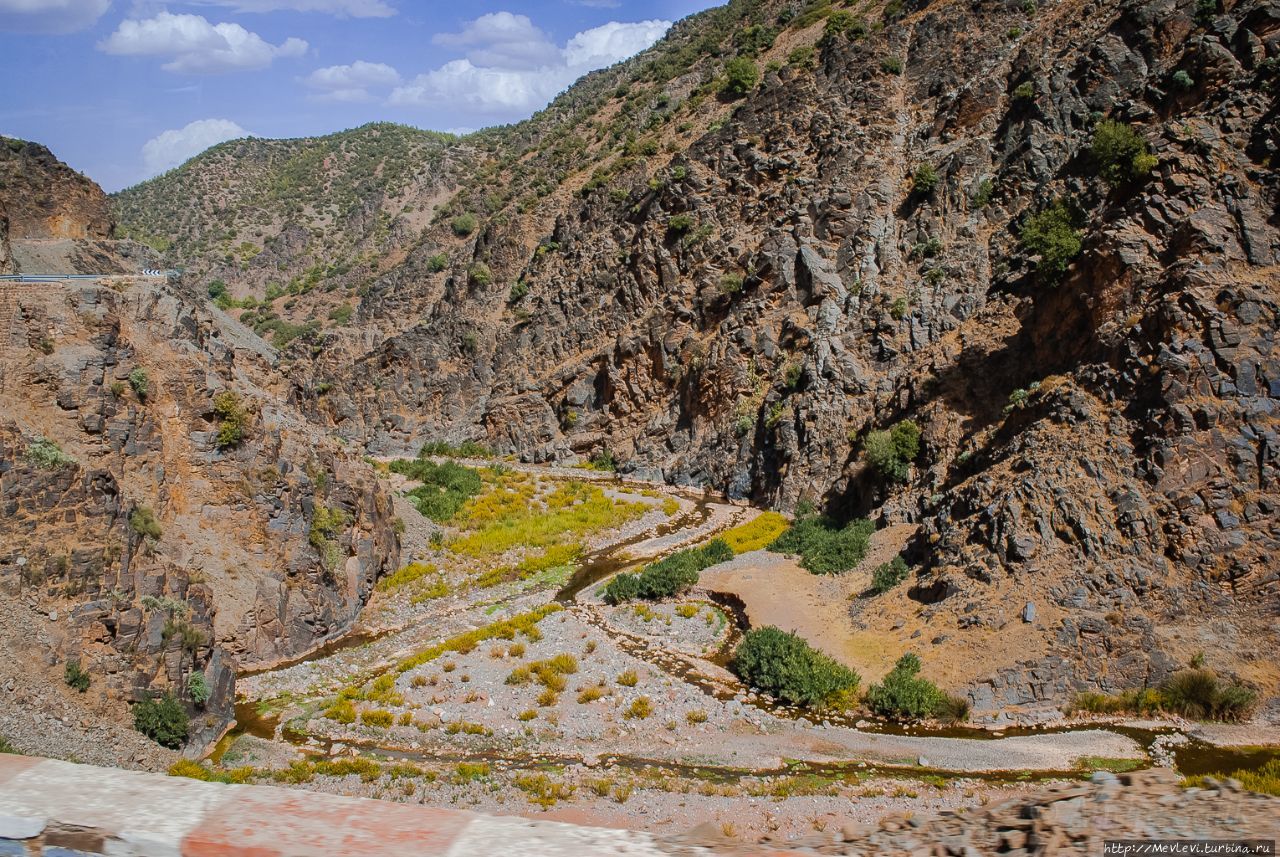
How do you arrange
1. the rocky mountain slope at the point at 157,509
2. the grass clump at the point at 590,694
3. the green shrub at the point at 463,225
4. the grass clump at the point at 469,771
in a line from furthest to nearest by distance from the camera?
the green shrub at the point at 463,225 < the grass clump at the point at 590,694 < the grass clump at the point at 469,771 < the rocky mountain slope at the point at 157,509

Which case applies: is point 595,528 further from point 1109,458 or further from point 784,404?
point 1109,458

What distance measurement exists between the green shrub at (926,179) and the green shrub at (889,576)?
81.1ft

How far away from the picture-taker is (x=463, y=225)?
3137 inches

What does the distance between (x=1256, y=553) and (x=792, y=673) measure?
11.6m

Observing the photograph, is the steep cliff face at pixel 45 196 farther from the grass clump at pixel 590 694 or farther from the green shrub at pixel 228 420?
the grass clump at pixel 590 694

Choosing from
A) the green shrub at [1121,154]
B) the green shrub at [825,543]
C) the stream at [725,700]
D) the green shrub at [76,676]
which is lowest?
the stream at [725,700]

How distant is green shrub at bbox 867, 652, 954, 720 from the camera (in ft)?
63.8

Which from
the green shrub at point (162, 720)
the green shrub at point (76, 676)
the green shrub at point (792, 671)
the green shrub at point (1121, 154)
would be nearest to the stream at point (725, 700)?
the green shrub at point (792, 671)

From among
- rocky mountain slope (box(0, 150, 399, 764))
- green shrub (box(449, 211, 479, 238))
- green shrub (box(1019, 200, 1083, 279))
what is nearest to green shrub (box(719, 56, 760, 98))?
green shrub (box(449, 211, 479, 238))

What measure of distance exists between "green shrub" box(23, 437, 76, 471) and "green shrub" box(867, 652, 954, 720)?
1973 centimetres

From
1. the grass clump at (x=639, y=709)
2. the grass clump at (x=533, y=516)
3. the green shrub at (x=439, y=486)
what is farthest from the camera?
the green shrub at (x=439, y=486)

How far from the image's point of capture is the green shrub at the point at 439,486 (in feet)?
125

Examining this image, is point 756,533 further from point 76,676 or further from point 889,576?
point 76,676

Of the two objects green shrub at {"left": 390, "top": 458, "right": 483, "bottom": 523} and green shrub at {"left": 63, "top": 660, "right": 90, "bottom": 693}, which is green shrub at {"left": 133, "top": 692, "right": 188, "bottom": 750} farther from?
green shrub at {"left": 390, "top": 458, "right": 483, "bottom": 523}
